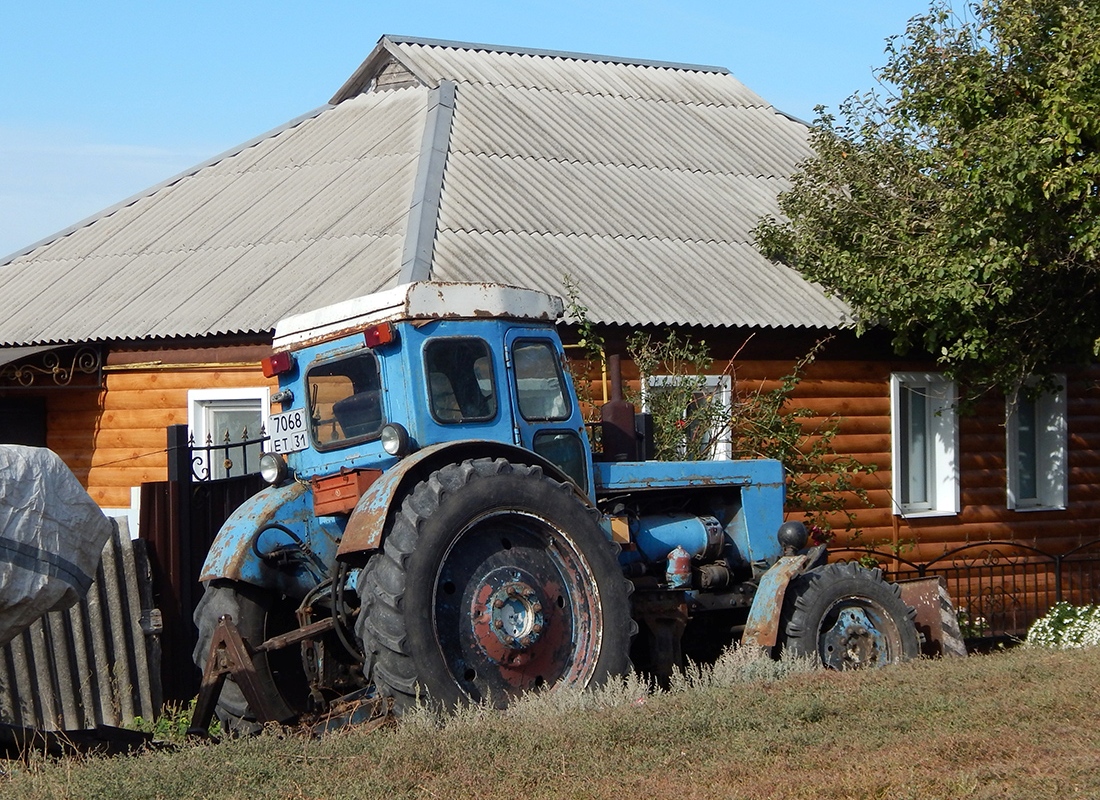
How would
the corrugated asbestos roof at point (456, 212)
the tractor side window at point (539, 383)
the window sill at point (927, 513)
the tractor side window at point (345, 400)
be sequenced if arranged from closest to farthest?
the tractor side window at point (345, 400)
the tractor side window at point (539, 383)
the corrugated asbestos roof at point (456, 212)
the window sill at point (927, 513)

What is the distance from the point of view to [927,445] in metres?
14.7

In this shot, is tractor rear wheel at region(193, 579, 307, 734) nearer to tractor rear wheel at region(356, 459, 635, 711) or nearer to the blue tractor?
the blue tractor

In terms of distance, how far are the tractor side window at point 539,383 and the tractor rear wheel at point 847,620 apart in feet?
6.30

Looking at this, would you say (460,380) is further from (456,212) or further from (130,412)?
(130,412)

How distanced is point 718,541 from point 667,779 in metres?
3.37

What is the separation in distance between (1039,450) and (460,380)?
10.4m

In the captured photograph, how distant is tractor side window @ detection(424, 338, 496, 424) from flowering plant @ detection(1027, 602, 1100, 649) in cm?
555

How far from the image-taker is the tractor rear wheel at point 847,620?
26.9 ft

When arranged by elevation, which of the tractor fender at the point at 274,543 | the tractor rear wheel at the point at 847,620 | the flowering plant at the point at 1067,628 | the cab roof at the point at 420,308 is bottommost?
the flowering plant at the point at 1067,628

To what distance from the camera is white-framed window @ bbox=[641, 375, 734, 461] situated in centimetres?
1201

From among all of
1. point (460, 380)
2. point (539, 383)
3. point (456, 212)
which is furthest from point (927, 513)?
point (460, 380)

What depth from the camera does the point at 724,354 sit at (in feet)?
42.8

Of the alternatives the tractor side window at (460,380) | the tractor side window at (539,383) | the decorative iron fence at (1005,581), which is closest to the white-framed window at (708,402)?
the decorative iron fence at (1005,581)

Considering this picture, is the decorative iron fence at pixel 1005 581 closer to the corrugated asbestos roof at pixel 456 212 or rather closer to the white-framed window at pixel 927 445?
the white-framed window at pixel 927 445
